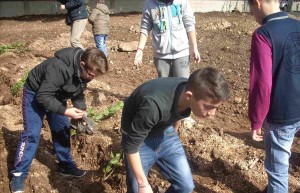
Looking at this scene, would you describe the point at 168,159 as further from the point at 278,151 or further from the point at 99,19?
the point at 99,19

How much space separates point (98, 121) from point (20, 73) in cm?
262

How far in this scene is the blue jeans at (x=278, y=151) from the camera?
2.94 meters

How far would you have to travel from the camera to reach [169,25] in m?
4.30

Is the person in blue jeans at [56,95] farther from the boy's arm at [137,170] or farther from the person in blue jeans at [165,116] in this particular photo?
the boy's arm at [137,170]

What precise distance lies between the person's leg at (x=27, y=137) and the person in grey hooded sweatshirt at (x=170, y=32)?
4.43 ft

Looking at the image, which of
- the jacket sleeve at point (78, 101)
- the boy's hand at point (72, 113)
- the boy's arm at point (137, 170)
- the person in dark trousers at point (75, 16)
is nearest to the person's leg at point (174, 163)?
A: the boy's arm at point (137, 170)

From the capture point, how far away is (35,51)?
852cm

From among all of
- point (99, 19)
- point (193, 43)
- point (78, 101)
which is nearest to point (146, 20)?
point (193, 43)

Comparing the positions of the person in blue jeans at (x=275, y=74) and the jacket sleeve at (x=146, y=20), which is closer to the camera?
the person in blue jeans at (x=275, y=74)

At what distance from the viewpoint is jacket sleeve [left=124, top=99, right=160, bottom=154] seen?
95.8 inches

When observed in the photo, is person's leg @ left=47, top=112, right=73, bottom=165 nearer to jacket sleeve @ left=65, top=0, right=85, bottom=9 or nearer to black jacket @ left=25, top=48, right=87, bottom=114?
black jacket @ left=25, top=48, right=87, bottom=114

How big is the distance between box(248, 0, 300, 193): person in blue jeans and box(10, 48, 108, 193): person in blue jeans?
122 cm

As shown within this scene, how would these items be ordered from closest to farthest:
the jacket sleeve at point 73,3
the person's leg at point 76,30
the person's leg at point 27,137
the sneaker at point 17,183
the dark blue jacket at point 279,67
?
the dark blue jacket at point 279,67, the person's leg at point 27,137, the sneaker at point 17,183, the jacket sleeve at point 73,3, the person's leg at point 76,30

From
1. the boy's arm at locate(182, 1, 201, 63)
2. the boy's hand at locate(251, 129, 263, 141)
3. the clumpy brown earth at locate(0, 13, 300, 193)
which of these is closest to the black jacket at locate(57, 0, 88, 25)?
the clumpy brown earth at locate(0, 13, 300, 193)
